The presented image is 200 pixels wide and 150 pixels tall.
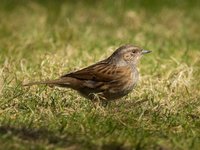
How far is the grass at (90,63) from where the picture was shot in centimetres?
372

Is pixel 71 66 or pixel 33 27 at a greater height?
pixel 33 27

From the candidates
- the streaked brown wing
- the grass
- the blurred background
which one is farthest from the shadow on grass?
the blurred background

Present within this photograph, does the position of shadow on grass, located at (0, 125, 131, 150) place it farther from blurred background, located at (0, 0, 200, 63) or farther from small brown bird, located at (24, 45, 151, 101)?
blurred background, located at (0, 0, 200, 63)

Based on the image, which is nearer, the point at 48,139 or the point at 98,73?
the point at 48,139

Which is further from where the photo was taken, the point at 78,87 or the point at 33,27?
the point at 33,27

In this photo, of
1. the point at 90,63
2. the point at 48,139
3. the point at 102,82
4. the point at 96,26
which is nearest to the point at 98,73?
the point at 102,82

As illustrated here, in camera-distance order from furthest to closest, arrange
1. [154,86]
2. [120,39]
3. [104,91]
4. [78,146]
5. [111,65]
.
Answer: [120,39] → [154,86] → [111,65] → [104,91] → [78,146]

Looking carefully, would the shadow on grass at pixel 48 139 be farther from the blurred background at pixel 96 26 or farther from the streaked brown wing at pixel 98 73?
the blurred background at pixel 96 26

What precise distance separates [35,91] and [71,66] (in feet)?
4.62

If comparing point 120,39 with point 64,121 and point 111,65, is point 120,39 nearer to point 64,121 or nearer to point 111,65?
point 111,65

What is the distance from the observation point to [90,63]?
688 cm

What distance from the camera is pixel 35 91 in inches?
208

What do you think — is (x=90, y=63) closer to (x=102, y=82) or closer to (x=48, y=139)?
(x=102, y=82)

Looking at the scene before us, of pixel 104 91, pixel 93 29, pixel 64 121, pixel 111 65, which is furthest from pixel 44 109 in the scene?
pixel 93 29
